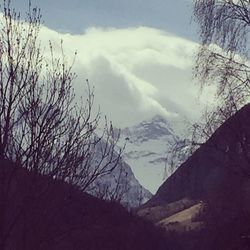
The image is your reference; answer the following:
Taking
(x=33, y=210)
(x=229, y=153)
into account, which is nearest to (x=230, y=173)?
(x=229, y=153)

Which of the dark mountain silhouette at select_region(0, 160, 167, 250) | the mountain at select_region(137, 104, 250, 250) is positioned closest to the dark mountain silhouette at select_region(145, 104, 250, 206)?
the mountain at select_region(137, 104, 250, 250)

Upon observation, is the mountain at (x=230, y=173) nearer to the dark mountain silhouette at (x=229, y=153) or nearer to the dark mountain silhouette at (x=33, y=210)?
the dark mountain silhouette at (x=229, y=153)

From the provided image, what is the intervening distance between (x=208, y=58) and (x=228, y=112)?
0.99 m

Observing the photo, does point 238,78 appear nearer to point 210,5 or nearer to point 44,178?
point 210,5

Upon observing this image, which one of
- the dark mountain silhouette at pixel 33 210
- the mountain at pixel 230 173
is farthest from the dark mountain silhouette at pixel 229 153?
the dark mountain silhouette at pixel 33 210

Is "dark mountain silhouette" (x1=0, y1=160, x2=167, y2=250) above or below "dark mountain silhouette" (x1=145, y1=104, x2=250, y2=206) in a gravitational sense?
below

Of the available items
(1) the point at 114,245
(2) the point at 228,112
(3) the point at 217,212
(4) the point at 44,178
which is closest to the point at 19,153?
(4) the point at 44,178

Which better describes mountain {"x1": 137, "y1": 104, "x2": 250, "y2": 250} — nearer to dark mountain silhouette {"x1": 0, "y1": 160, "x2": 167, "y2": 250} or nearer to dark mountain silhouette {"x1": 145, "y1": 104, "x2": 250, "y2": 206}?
dark mountain silhouette {"x1": 145, "y1": 104, "x2": 250, "y2": 206}

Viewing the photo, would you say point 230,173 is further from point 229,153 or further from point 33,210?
point 33,210

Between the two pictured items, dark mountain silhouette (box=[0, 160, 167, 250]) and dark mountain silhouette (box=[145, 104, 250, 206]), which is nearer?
dark mountain silhouette (box=[0, 160, 167, 250])

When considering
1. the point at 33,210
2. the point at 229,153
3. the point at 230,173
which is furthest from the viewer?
the point at 230,173

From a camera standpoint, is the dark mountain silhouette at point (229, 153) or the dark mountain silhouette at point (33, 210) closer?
the dark mountain silhouette at point (33, 210)

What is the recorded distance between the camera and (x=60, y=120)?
10.2 m

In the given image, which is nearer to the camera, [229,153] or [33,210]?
[33,210]
